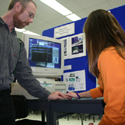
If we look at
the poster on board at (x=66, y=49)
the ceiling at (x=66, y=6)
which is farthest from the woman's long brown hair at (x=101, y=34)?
the ceiling at (x=66, y=6)

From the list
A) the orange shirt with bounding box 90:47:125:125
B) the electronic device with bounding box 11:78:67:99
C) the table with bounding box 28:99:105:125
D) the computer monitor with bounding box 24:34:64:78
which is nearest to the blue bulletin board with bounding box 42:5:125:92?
the computer monitor with bounding box 24:34:64:78

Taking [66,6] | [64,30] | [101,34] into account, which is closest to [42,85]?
[101,34]

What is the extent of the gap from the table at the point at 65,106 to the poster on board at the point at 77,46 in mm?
762

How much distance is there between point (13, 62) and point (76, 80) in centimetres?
77

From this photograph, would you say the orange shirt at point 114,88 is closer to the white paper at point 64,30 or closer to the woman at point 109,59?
the woman at point 109,59

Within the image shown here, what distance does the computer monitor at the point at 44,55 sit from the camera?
1.42 meters

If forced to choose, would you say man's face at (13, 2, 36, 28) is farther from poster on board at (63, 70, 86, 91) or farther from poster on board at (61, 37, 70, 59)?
poster on board at (63, 70, 86, 91)

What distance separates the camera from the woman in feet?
1.86

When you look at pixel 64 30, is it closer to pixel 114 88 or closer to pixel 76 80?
pixel 76 80

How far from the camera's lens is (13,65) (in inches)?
42.2

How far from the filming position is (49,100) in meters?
1.03

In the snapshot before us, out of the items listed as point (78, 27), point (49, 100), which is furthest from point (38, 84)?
point (78, 27)

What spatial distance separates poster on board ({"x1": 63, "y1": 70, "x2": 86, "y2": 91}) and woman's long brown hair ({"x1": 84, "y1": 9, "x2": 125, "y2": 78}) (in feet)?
2.51

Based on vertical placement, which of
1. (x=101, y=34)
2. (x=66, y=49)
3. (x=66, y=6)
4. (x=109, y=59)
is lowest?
(x=109, y=59)
